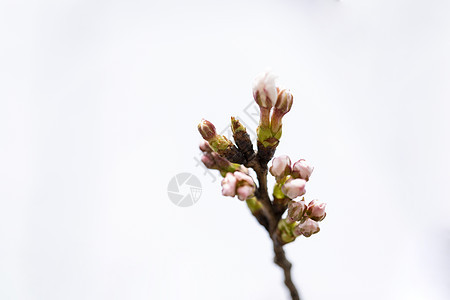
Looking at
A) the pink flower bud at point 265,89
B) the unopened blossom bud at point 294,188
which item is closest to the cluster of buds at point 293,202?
the unopened blossom bud at point 294,188

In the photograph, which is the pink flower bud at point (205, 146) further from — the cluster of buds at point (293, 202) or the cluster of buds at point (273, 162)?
the cluster of buds at point (293, 202)

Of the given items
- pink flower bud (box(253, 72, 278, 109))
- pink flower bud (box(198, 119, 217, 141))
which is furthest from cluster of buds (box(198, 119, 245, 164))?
pink flower bud (box(253, 72, 278, 109))

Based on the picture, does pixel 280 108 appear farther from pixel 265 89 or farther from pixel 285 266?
pixel 285 266

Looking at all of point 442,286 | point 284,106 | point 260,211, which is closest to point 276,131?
point 284,106

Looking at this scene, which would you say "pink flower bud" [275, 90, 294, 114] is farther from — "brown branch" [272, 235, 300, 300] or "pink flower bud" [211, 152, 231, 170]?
"brown branch" [272, 235, 300, 300]

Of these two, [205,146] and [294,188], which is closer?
[294,188]

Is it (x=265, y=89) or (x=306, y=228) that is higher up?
(x=265, y=89)

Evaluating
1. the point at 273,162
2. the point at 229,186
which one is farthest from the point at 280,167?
the point at 229,186
